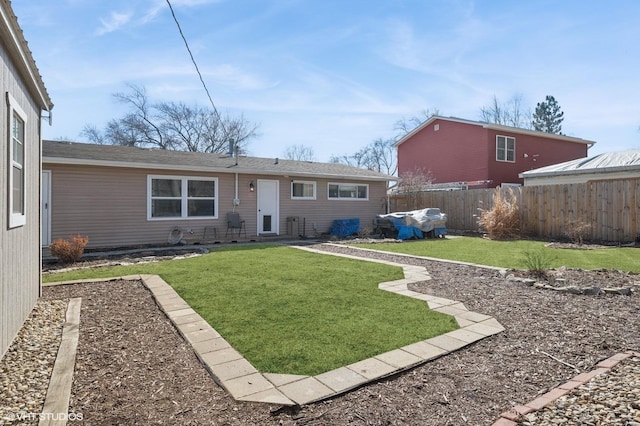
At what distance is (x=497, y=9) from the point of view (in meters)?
8.87

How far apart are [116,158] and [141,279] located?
5.89m

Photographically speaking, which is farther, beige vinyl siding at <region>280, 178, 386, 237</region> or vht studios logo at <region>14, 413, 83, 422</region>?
beige vinyl siding at <region>280, 178, 386, 237</region>

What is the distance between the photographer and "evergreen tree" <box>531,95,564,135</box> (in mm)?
36719

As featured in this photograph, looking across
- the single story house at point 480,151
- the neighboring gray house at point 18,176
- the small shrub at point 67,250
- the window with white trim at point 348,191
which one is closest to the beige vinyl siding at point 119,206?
the small shrub at point 67,250

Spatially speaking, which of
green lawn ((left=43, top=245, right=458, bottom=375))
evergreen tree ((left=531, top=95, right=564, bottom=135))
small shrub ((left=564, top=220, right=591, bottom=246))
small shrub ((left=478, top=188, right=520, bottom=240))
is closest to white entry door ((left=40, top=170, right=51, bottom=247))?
green lawn ((left=43, top=245, right=458, bottom=375))

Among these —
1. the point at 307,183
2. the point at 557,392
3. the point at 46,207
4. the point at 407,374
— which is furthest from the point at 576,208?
the point at 46,207

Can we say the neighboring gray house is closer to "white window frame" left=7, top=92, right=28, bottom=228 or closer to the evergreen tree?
"white window frame" left=7, top=92, right=28, bottom=228

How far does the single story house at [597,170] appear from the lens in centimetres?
1249

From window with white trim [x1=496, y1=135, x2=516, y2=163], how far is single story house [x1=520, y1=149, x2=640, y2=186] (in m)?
3.70

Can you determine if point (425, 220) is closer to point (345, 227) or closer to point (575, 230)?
point (345, 227)

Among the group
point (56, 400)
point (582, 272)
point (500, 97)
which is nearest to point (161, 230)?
point (56, 400)

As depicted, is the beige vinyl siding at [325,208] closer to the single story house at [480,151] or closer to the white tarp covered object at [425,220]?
the white tarp covered object at [425,220]

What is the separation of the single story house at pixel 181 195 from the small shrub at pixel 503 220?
172 inches

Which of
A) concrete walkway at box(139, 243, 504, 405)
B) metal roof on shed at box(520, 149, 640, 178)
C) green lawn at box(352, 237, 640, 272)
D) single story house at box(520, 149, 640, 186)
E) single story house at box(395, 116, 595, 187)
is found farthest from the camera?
single story house at box(395, 116, 595, 187)
